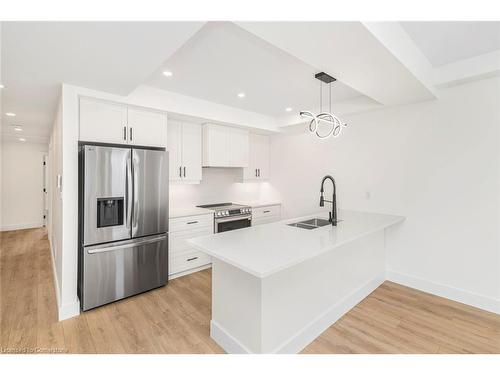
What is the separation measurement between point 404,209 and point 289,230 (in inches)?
71.1

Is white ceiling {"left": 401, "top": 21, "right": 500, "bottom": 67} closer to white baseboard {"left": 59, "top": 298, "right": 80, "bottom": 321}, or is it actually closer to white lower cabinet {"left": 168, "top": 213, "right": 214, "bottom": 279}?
white lower cabinet {"left": 168, "top": 213, "right": 214, "bottom": 279}

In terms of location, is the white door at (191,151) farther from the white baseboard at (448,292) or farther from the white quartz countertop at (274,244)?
the white baseboard at (448,292)

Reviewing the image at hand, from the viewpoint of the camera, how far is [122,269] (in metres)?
2.75

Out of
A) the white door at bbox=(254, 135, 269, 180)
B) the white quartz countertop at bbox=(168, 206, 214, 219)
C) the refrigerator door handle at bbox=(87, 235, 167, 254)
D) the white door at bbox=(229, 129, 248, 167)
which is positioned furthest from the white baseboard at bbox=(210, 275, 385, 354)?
the white door at bbox=(254, 135, 269, 180)

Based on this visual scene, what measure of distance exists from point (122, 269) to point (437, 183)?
3814 millimetres

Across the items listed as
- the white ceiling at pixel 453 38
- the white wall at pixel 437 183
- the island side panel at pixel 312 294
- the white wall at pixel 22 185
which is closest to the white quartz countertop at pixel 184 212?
the island side panel at pixel 312 294

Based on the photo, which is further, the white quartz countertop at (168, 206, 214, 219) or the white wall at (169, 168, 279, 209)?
the white wall at (169, 168, 279, 209)

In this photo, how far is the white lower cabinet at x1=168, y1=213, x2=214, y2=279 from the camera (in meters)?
3.34

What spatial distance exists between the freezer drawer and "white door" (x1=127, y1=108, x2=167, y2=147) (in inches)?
47.4

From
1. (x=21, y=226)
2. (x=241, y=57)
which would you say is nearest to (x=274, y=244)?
(x=241, y=57)

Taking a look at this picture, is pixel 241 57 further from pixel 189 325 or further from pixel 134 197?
pixel 189 325

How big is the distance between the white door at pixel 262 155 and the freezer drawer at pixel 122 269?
7.95 ft
